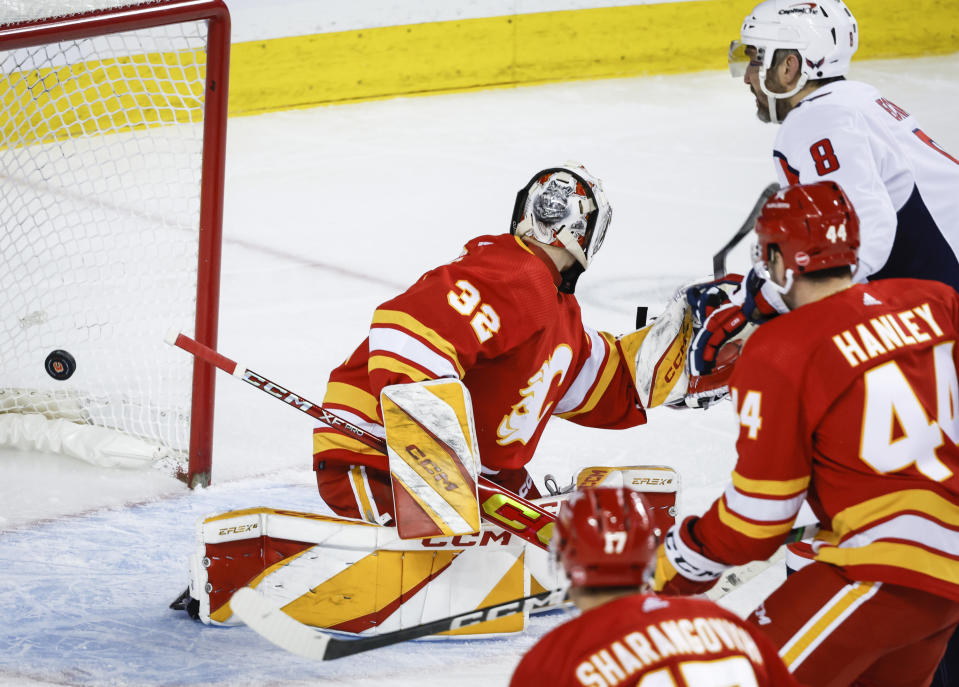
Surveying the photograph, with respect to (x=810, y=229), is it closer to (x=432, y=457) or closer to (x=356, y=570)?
(x=432, y=457)

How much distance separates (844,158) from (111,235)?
262 centimetres

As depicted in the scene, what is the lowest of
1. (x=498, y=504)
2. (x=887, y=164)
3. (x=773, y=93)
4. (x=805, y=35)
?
(x=498, y=504)

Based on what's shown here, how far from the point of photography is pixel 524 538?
2416mm

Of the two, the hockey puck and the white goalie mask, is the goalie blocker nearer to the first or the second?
the hockey puck

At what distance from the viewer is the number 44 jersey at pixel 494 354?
2318 mm

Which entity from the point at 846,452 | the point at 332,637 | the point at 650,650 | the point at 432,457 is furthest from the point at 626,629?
the point at 432,457

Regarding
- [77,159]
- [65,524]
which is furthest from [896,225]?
[77,159]

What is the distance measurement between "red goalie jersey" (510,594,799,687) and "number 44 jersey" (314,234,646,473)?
41.8 inches

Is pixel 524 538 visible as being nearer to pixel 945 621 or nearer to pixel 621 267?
pixel 945 621

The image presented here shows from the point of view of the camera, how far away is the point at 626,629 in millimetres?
1253

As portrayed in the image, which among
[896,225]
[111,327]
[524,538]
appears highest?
[896,225]

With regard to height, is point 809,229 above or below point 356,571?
above

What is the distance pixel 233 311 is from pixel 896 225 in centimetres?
267

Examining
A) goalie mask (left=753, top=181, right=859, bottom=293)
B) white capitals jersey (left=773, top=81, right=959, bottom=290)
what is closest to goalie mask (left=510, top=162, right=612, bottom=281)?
white capitals jersey (left=773, top=81, right=959, bottom=290)
